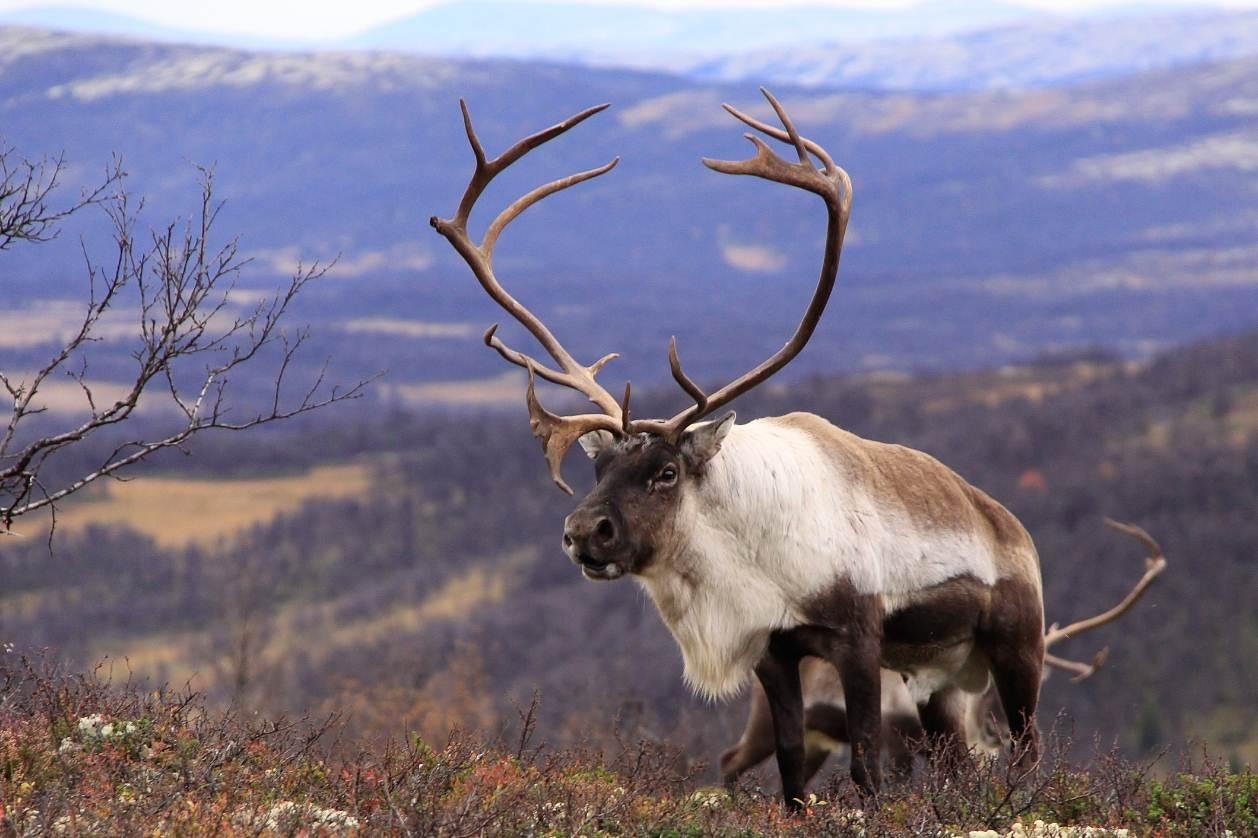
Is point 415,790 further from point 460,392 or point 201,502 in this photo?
point 460,392

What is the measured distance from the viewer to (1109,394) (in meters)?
104

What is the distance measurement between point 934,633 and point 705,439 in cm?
152

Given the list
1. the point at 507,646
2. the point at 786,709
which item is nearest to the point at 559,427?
the point at 786,709

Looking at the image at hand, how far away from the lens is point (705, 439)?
27.6 feet

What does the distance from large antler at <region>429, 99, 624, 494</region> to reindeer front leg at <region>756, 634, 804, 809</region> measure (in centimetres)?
127

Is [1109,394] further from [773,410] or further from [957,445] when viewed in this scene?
[773,410]

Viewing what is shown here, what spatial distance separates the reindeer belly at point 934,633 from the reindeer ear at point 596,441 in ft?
5.10

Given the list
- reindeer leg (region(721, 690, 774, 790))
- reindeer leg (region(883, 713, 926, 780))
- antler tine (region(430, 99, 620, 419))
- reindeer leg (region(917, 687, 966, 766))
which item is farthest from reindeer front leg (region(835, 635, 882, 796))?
reindeer leg (region(721, 690, 774, 790))

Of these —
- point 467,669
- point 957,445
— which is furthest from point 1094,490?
point 467,669

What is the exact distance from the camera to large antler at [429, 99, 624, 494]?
28.1 ft

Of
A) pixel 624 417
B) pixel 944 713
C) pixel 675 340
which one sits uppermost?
pixel 675 340

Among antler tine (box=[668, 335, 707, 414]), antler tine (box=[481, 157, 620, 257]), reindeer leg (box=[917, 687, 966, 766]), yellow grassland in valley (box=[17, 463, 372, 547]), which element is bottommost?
yellow grassland in valley (box=[17, 463, 372, 547])

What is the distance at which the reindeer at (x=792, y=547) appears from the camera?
8.18m

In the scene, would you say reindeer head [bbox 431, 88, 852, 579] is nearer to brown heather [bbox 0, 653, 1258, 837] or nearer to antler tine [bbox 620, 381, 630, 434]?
antler tine [bbox 620, 381, 630, 434]
